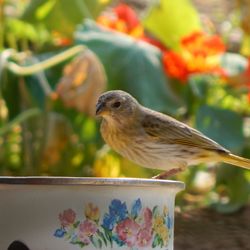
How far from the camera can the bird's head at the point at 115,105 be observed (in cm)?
398

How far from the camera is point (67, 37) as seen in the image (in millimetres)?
5688

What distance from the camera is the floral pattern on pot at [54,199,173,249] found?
108 inches

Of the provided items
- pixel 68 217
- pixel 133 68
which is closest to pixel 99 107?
pixel 68 217

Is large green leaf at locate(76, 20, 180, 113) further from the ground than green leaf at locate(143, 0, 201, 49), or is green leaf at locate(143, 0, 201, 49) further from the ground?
green leaf at locate(143, 0, 201, 49)

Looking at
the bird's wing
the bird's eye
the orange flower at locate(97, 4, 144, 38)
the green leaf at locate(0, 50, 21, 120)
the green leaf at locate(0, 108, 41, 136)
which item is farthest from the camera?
the orange flower at locate(97, 4, 144, 38)

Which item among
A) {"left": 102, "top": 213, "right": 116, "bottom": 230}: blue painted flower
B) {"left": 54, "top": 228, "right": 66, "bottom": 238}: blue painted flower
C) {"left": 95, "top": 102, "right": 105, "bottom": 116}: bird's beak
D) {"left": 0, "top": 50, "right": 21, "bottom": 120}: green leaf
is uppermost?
{"left": 0, "top": 50, "right": 21, "bottom": 120}: green leaf

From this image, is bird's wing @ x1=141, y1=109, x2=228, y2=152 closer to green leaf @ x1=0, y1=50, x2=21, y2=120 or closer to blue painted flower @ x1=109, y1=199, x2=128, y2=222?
green leaf @ x1=0, y1=50, x2=21, y2=120

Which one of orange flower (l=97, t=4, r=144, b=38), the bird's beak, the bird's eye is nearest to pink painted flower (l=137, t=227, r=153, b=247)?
the bird's beak

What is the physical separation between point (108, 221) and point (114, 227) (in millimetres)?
25

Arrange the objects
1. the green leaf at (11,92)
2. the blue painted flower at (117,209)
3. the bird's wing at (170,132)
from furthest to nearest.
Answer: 1. the green leaf at (11,92)
2. the bird's wing at (170,132)
3. the blue painted flower at (117,209)

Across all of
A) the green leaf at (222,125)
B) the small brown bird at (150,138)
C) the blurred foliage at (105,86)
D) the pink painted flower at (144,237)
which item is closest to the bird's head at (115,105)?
the small brown bird at (150,138)

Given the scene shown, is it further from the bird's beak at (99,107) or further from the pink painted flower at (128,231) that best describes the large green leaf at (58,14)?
the pink painted flower at (128,231)

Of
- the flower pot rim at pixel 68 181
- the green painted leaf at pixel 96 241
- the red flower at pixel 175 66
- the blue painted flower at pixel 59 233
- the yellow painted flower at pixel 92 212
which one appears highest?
the red flower at pixel 175 66

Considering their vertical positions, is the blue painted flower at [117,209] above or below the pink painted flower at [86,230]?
above
